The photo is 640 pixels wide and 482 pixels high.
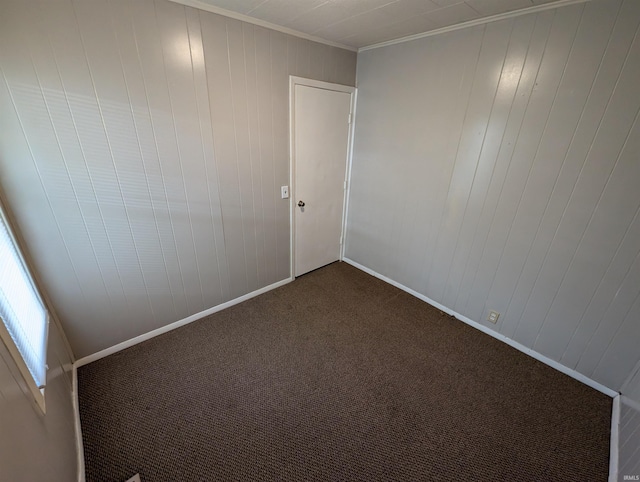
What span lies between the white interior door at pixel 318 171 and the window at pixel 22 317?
193 centimetres

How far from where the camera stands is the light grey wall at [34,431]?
2.35 feet

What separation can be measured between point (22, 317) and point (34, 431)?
0.51 meters

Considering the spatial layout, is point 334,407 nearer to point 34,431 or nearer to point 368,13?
point 34,431

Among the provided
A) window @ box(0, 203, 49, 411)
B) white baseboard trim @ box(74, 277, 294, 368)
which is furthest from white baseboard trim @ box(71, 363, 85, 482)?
window @ box(0, 203, 49, 411)

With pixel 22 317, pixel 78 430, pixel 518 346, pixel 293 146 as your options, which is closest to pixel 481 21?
pixel 293 146

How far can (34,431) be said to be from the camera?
2.93ft

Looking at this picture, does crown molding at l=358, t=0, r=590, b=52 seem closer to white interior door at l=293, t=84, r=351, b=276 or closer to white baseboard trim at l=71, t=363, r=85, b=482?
white interior door at l=293, t=84, r=351, b=276

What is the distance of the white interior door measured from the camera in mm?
2510

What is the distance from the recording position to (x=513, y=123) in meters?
1.84

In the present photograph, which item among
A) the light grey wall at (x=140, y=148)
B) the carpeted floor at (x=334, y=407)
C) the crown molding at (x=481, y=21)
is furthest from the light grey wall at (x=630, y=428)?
the light grey wall at (x=140, y=148)

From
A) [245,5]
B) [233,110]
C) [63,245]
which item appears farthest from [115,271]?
[245,5]

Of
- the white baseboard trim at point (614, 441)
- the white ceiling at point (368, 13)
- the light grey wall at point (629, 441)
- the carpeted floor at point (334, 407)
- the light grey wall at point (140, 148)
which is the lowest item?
the carpeted floor at point (334, 407)

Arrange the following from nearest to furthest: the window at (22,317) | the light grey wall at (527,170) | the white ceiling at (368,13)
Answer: the window at (22,317) → the light grey wall at (527,170) → the white ceiling at (368,13)

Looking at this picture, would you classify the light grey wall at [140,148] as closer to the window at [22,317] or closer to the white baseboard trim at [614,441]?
the window at [22,317]
